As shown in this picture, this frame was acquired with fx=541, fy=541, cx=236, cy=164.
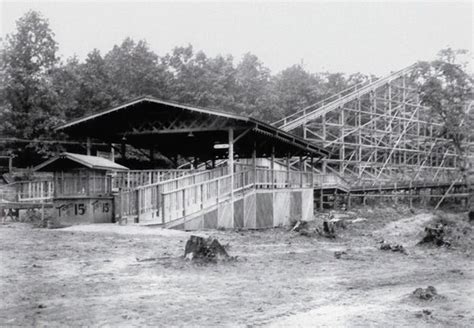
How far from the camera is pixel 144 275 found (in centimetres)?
967

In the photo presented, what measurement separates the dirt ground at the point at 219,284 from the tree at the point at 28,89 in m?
24.1

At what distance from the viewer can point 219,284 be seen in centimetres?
927

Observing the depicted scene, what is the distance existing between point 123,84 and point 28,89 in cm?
1823

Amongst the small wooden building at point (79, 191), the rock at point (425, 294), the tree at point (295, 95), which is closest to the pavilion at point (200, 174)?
the small wooden building at point (79, 191)

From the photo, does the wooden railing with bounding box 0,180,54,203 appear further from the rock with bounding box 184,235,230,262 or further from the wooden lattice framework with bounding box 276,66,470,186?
Result: the wooden lattice framework with bounding box 276,66,470,186

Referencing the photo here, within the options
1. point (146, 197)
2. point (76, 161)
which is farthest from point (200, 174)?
point (76, 161)

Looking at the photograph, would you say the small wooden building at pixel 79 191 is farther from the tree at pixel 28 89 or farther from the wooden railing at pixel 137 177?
the tree at pixel 28 89

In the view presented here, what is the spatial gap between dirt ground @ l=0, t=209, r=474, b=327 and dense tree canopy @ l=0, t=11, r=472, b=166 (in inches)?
989

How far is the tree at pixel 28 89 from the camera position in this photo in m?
37.9

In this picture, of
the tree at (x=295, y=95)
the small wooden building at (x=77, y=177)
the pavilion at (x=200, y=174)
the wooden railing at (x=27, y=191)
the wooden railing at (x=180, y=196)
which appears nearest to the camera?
the small wooden building at (x=77, y=177)

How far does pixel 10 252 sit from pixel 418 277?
8670 mm

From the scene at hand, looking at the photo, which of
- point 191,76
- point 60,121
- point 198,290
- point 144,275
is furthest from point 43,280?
point 191,76

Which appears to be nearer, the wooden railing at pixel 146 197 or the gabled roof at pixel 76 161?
the gabled roof at pixel 76 161

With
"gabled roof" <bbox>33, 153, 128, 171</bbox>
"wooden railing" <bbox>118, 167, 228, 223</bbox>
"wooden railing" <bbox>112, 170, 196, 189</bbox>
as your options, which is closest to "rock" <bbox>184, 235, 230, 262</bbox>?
"wooden railing" <bbox>118, 167, 228, 223</bbox>
